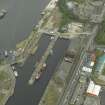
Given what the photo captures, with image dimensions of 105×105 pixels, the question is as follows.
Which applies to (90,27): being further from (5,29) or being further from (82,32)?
(5,29)

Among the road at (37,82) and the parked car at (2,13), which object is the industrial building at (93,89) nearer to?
the road at (37,82)

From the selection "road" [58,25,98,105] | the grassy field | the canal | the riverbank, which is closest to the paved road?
the canal

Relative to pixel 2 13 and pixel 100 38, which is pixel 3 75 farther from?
pixel 100 38

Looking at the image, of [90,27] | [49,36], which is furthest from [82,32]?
[49,36]

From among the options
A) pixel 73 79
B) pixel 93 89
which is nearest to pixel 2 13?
pixel 73 79

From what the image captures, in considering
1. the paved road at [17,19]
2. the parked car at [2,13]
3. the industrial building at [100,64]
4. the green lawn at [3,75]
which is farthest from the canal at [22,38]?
the industrial building at [100,64]
